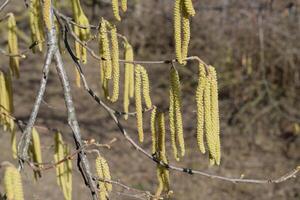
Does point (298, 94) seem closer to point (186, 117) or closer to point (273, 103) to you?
point (273, 103)

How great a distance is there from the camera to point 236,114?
6.86 m

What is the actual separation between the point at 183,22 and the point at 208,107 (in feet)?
0.69

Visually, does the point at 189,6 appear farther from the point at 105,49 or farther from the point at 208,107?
the point at 105,49

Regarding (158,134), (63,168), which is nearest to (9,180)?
(158,134)

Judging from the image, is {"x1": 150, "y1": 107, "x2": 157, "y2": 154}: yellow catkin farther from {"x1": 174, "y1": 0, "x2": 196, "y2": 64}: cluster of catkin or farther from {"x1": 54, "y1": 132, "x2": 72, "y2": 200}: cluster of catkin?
{"x1": 54, "y1": 132, "x2": 72, "y2": 200}: cluster of catkin

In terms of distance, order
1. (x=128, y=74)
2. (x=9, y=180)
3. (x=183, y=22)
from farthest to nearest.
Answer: (x=128, y=74) < (x=183, y=22) < (x=9, y=180)

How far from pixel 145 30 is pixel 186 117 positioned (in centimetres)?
175

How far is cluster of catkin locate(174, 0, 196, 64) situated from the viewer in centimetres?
125

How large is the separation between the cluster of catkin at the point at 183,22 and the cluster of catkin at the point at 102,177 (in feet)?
1.38

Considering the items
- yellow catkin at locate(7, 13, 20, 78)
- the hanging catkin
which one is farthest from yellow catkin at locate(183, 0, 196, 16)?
the hanging catkin

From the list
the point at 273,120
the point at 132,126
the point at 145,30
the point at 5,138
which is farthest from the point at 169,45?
the point at 5,138

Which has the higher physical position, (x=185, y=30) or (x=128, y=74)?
(x=185, y=30)

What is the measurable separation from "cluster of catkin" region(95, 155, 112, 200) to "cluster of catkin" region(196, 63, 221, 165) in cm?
32

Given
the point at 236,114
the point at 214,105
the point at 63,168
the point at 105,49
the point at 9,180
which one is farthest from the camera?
the point at 236,114
